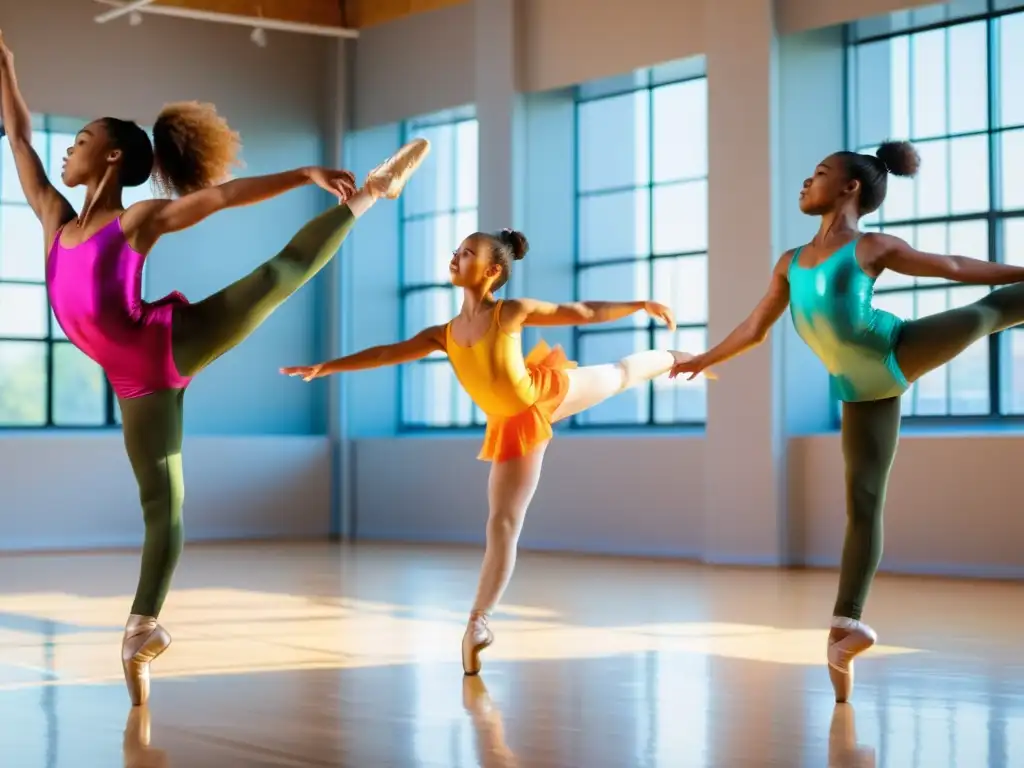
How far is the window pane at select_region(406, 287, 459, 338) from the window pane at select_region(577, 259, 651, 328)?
138 centimetres

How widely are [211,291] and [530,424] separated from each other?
8.29 m

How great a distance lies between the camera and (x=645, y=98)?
11594 mm

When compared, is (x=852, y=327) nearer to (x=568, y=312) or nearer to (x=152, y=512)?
(x=568, y=312)

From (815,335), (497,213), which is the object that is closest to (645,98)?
(497,213)

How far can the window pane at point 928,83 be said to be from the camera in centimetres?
981

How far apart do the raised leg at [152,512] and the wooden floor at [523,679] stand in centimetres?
16

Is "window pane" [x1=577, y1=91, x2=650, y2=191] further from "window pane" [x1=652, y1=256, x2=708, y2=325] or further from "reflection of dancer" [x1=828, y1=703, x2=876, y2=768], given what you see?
"reflection of dancer" [x1=828, y1=703, x2=876, y2=768]

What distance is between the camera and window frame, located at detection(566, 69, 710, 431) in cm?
1112

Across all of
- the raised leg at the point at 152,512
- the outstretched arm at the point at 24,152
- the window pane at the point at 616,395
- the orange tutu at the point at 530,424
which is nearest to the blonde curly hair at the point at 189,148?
the outstretched arm at the point at 24,152

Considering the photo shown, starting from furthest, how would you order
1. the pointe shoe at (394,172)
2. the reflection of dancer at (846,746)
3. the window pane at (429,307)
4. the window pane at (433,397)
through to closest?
the window pane at (429,307), the window pane at (433,397), the pointe shoe at (394,172), the reflection of dancer at (846,746)

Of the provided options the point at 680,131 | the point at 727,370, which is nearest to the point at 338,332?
the point at 680,131

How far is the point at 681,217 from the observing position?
37.1 ft

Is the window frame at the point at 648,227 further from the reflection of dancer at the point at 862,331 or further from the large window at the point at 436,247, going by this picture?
the reflection of dancer at the point at 862,331

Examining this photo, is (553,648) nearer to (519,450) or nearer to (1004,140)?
(519,450)
